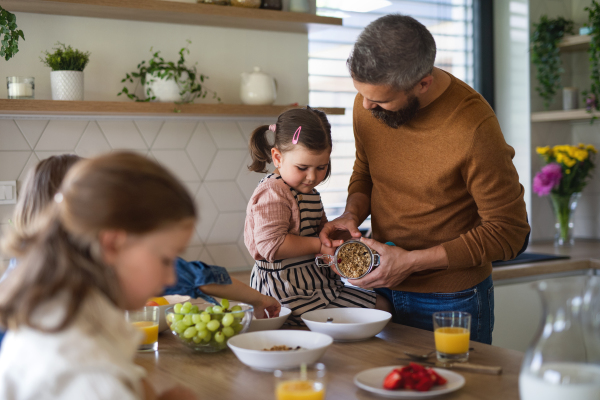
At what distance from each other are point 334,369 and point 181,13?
162cm

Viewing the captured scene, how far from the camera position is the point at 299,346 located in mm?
1256

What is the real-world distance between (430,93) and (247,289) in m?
0.72

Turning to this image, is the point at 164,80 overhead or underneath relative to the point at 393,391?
overhead

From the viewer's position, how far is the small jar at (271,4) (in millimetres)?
2488

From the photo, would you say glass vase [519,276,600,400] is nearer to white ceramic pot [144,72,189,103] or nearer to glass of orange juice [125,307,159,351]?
glass of orange juice [125,307,159,351]

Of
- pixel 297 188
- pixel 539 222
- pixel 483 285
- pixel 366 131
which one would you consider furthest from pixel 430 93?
pixel 539 222

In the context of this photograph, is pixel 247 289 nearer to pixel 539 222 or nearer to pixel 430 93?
pixel 430 93

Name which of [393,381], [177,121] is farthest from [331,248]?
[177,121]

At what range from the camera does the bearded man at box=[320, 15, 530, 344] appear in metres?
1.48

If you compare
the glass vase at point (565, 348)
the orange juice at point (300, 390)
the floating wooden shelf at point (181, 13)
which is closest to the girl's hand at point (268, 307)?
the orange juice at point (300, 390)

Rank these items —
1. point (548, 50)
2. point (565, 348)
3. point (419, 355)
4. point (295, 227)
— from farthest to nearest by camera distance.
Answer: point (548, 50) → point (295, 227) → point (419, 355) → point (565, 348)

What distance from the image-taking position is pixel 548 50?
10.5ft

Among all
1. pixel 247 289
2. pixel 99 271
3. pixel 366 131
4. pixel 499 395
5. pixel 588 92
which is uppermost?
pixel 588 92

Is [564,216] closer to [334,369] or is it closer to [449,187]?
[449,187]
